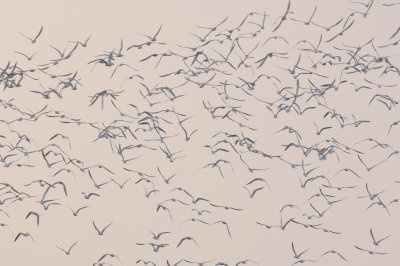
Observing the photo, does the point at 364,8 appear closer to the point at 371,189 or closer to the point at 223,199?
the point at 371,189

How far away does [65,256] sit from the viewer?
919 millimetres

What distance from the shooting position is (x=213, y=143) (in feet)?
2.93

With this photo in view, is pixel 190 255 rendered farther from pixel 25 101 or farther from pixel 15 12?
pixel 15 12

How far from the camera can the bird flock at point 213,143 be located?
872 mm

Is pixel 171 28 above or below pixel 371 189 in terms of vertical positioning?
above

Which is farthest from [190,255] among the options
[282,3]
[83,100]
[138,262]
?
[282,3]

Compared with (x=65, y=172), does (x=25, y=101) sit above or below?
above

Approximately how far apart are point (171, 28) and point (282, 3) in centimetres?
21

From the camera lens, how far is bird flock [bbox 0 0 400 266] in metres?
0.87

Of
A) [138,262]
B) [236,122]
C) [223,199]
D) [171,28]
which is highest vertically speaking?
[171,28]

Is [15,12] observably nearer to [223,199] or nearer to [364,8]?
[223,199]

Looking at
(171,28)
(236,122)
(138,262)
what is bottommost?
(138,262)

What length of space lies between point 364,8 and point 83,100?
55 centimetres

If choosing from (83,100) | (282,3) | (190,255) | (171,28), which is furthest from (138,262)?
(282,3)
